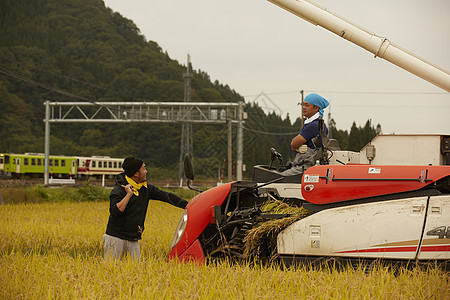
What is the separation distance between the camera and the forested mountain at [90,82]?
63.1 metres

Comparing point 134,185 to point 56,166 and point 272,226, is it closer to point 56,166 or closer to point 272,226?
point 272,226

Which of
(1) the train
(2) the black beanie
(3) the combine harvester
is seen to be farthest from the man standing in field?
(1) the train

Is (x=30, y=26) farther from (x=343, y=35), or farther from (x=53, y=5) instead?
(x=343, y=35)

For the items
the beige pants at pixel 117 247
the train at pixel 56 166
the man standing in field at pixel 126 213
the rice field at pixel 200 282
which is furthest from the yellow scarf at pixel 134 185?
the train at pixel 56 166

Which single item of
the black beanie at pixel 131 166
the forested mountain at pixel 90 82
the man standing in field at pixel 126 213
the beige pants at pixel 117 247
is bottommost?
the beige pants at pixel 117 247

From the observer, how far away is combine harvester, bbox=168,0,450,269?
17.9 feet

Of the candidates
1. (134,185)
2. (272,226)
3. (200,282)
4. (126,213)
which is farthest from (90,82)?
(200,282)

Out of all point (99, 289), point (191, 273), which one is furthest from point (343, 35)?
point (99, 289)

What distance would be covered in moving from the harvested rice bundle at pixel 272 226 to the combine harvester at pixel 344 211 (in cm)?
3

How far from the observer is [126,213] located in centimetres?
725

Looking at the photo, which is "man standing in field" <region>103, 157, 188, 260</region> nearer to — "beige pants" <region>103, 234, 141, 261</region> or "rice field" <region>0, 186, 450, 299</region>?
"beige pants" <region>103, 234, 141, 261</region>

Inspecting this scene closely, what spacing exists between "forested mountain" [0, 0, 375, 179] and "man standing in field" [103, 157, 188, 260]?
43.6 m

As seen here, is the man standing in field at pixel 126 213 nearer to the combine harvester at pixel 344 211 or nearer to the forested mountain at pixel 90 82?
the combine harvester at pixel 344 211

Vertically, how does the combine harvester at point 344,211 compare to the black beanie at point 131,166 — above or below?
below
